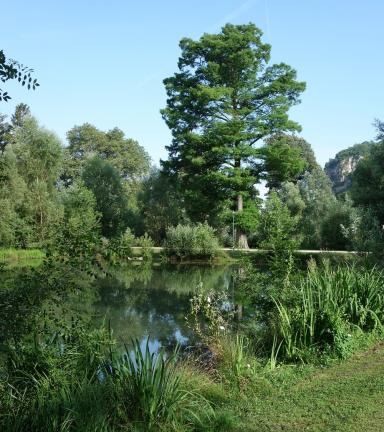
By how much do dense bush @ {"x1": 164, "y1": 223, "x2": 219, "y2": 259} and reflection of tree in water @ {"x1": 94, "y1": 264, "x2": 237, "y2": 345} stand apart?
2648 mm

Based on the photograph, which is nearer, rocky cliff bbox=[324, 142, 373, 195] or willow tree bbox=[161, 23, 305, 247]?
willow tree bbox=[161, 23, 305, 247]

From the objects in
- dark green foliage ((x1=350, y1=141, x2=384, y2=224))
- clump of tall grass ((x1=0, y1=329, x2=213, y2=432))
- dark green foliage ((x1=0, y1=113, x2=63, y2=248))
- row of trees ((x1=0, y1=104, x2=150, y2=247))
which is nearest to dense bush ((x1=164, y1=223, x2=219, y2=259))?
row of trees ((x1=0, y1=104, x2=150, y2=247))

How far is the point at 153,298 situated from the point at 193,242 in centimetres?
1181

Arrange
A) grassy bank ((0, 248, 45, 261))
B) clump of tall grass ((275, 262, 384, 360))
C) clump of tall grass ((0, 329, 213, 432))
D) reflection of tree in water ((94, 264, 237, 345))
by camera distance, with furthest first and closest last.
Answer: grassy bank ((0, 248, 45, 261)) < reflection of tree in water ((94, 264, 237, 345)) < clump of tall grass ((275, 262, 384, 360)) < clump of tall grass ((0, 329, 213, 432))

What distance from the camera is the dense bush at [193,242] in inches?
997

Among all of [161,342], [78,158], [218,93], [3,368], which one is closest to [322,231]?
[218,93]

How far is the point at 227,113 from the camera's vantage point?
2902 centimetres

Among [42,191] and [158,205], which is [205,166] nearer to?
[158,205]

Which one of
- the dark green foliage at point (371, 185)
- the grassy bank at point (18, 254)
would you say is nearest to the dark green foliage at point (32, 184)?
the grassy bank at point (18, 254)

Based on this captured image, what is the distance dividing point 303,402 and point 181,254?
2179 centimetres

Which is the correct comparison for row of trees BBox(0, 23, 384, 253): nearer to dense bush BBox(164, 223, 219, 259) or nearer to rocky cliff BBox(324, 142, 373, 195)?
dense bush BBox(164, 223, 219, 259)

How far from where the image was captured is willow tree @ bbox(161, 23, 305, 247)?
27.8m

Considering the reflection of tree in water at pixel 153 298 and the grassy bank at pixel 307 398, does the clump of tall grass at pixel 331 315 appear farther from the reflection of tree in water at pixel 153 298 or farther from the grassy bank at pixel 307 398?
the reflection of tree in water at pixel 153 298

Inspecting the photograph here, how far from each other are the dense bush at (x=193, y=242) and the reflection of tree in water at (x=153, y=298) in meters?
2.65
